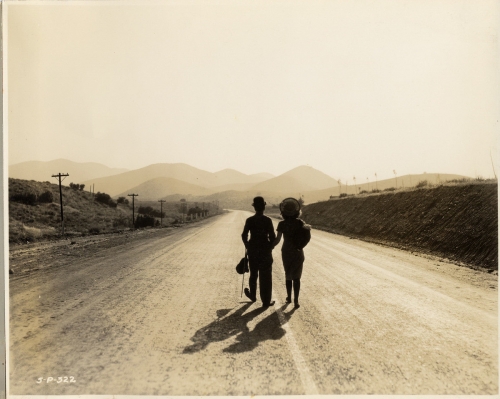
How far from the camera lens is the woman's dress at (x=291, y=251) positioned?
7004 mm

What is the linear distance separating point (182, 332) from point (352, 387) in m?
2.58

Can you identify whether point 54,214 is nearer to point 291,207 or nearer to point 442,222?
point 442,222

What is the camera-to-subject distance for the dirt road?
4.10 metres

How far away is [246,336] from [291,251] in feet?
6.83

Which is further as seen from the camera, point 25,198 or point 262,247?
point 25,198

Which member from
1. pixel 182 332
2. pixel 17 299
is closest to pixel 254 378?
pixel 182 332

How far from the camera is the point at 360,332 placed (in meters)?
5.57

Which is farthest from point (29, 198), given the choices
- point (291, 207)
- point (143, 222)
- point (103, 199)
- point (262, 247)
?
point (291, 207)

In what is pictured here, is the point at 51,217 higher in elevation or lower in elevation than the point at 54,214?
lower

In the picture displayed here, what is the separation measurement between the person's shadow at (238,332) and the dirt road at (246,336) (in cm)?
3

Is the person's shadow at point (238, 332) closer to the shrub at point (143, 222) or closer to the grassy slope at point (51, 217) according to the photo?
the grassy slope at point (51, 217)

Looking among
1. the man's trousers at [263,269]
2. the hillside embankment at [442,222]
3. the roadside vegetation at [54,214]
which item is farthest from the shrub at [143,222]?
the man's trousers at [263,269]

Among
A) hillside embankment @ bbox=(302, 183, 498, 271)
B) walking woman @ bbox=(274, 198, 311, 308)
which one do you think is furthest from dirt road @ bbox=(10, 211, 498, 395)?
hillside embankment @ bbox=(302, 183, 498, 271)

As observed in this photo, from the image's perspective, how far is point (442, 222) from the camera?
61.1 ft
